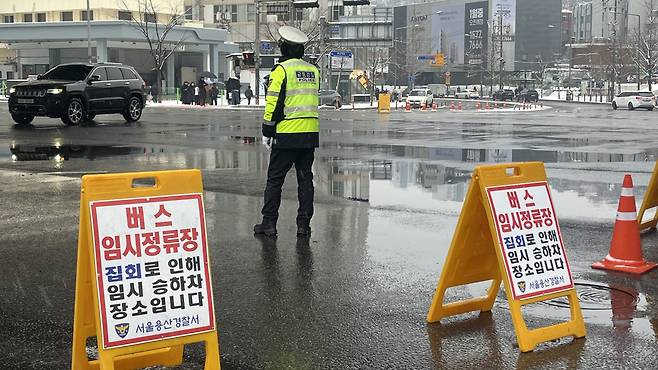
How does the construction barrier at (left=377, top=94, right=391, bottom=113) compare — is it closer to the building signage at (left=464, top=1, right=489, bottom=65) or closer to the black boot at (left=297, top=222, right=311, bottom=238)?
the black boot at (left=297, top=222, right=311, bottom=238)

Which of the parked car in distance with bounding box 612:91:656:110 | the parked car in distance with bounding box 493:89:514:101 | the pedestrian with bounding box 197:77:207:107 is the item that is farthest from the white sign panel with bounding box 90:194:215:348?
the parked car in distance with bounding box 493:89:514:101

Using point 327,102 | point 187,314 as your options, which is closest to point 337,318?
point 187,314

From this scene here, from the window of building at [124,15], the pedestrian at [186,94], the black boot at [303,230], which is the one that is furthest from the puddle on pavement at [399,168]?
the window of building at [124,15]

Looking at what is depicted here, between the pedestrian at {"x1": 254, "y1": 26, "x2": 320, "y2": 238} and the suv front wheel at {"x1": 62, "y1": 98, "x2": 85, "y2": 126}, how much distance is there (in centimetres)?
1739

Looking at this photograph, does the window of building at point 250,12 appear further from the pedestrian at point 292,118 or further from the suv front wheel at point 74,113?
the pedestrian at point 292,118

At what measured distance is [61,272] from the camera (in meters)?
6.83

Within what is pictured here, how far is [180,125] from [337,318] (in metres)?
22.1

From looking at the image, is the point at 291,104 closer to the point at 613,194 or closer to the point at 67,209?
the point at 67,209

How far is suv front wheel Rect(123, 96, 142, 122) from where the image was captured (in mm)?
27203

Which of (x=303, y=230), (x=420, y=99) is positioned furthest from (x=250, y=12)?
(x=303, y=230)

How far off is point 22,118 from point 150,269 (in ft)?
74.8

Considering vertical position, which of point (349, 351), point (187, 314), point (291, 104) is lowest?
point (349, 351)

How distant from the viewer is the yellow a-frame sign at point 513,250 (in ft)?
17.0

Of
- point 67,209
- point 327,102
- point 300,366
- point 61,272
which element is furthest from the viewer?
point 327,102
